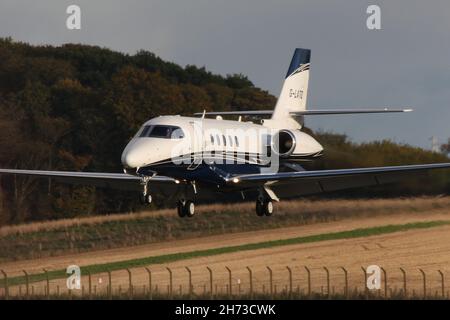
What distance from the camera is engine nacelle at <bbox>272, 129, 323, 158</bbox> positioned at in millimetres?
52281

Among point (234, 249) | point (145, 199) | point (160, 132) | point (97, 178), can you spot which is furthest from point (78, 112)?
point (145, 199)

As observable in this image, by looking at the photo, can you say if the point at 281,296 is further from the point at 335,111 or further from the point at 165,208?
the point at 165,208

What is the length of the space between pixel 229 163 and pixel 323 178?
3414 mm

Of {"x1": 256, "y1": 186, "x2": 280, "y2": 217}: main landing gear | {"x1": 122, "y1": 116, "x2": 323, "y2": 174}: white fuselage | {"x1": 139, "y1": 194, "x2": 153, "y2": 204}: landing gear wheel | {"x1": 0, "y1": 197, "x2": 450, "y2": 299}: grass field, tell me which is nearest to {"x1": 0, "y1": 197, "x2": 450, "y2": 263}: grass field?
{"x1": 0, "y1": 197, "x2": 450, "y2": 299}: grass field

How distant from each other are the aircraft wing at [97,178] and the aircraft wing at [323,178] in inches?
109

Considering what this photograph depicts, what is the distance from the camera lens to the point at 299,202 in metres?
68.1

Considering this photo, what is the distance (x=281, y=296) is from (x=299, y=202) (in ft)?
A: 46.0

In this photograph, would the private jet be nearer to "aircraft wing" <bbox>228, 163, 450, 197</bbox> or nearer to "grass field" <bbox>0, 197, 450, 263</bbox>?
"aircraft wing" <bbox>228, 163, 450, 197</bbox>

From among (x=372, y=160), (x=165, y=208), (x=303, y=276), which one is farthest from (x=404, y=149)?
(x=165, y=208)

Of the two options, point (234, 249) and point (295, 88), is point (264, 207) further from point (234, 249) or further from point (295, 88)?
point (234, 249)

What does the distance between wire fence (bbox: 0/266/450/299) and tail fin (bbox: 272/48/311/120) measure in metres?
5.75

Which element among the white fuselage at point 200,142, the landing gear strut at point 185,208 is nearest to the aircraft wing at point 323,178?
the white fuselage at point 200,142

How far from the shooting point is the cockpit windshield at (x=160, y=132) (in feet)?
152

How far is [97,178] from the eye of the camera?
51125 mm
